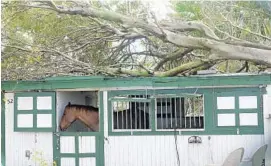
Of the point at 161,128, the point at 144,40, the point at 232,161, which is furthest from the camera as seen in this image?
the point at 144,40

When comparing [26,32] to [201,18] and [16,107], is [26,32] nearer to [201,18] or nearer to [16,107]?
[16,107]

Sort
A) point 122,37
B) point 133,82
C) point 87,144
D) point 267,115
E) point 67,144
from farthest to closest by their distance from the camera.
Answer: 1. point 122,37
2. point 67,144
3. point 87,144
4. point 133,82
5. point 267,115

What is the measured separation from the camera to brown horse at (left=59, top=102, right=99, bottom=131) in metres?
10.4

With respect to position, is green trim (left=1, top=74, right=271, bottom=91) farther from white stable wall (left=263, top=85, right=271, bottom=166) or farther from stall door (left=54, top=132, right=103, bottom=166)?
stall door (left=54, top=132, right=103, bottom=166)

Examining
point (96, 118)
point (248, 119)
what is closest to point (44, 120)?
point (96, 118)

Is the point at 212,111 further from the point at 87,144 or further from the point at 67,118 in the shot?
the point at 67,118

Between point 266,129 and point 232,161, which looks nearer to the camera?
point 232,161

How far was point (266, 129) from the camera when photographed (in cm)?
894

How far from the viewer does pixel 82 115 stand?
10.6m

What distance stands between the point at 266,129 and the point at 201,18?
5.97 metres

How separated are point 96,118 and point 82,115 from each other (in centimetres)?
38

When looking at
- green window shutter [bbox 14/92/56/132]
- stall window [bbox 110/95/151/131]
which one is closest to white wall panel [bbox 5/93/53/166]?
green window shutter [bbox 14/92/56/132]

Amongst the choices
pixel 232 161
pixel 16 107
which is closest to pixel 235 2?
pixel 232 161

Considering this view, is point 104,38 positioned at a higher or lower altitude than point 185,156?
higher
